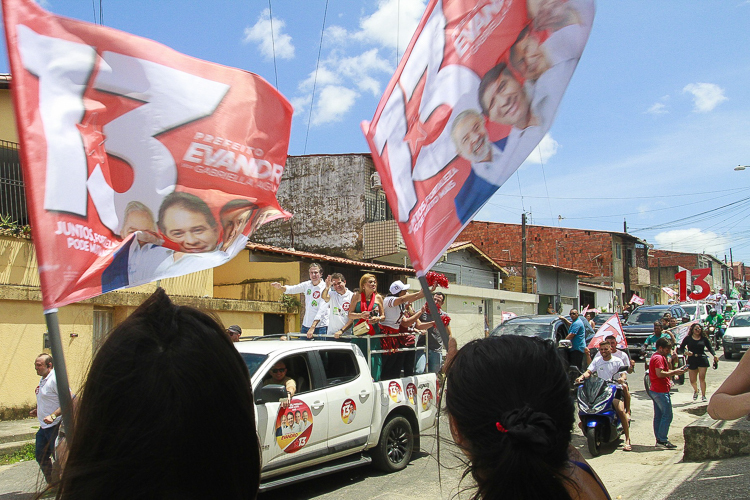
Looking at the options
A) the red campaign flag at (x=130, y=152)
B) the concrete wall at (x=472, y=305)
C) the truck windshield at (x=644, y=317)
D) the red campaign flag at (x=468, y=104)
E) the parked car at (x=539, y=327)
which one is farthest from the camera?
the concrete wall at (x=472, y=305)

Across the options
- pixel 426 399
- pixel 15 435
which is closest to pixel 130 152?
pixel 426 399

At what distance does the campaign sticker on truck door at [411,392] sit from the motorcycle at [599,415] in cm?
256

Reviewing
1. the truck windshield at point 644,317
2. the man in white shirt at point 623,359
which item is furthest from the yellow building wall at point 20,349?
the truck windshield at point 644,317

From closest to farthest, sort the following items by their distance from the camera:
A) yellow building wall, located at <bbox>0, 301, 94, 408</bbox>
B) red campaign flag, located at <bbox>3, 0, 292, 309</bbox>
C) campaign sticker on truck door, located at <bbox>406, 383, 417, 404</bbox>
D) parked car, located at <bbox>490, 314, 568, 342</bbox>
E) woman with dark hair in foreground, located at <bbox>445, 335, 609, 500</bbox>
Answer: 1. woman with dark hair in foreground, located at <bbox>445, 335, 609, 500</bbox>
2. red campaign flag, located at <bbox>3, 0, 292, 309</bbox>
3. campaign sticker on truck door, located at <bbox>406, 383, 417, 404</bbox>
4. yellow building wall, located at <bbox>0, 301, 94, 408</bbox>
5. parked car, located at <bbox>490, 314, 568, 342</bbox>

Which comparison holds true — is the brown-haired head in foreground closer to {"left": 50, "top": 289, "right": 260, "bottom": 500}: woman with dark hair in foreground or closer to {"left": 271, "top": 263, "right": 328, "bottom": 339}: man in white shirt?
{"left": 50, "top": 289, "right": 260, "bottom": 500}: woman with dark hair in foreground

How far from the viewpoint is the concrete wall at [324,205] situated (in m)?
27.6

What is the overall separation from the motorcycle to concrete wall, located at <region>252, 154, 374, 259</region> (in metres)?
18.4

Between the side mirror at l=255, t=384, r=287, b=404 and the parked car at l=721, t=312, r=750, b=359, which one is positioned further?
the parked car at l=721, t=312, r=750, b=359

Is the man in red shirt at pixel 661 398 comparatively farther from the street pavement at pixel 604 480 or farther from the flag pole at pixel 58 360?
the flag pole at pixel 58 360

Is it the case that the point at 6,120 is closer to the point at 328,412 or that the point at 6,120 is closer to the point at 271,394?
the point at 328,412

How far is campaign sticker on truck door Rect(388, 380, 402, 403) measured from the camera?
7867mm

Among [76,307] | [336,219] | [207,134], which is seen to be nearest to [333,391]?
[207,134]

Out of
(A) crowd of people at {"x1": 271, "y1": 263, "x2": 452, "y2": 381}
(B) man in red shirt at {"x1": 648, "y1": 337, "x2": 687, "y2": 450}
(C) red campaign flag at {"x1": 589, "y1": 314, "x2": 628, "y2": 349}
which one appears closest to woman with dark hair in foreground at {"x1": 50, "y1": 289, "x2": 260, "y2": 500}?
(A) crowd of people at {"x1": 271, "y1": 263, "x2": 452, "y2": 381}

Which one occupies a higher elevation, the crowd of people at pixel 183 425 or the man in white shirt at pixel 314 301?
the man in white shirt at pixel 314 301
